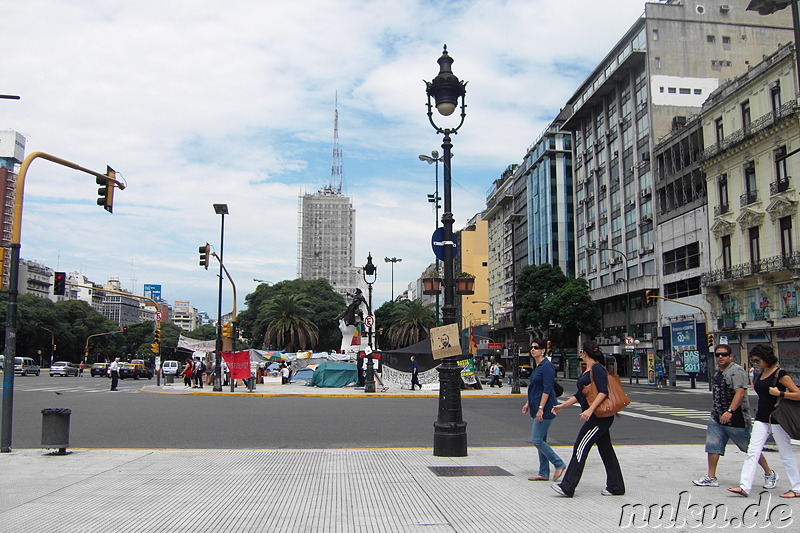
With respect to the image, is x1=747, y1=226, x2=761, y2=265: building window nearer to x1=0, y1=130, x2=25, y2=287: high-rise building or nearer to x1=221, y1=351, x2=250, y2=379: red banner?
x1=221, y1=351, x2=250, y2=379: red banner

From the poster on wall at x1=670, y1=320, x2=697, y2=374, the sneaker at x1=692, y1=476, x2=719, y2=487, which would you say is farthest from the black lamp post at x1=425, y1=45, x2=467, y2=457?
the poster on wall at x1=670, y1=320, x2=697, y2=374

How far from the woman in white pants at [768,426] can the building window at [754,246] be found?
120ft

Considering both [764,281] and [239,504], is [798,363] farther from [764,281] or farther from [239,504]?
[239,504]

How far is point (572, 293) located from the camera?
56406mm

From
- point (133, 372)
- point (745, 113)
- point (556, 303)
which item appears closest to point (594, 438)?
point (745, 113)

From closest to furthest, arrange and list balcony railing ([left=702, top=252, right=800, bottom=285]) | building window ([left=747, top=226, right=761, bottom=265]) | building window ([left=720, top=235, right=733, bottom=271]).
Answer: balcony railing ([left=702, top=252, right=800, bottom=285])
building window ([left=747, top=226, right=761, bottom=265])
building window ([left=720, top=235, right=733, bottom=271])

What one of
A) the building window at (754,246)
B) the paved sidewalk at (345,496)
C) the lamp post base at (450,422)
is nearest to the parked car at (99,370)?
the paved sidewalk at (345,496)

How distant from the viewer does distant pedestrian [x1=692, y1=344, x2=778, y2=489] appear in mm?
7293

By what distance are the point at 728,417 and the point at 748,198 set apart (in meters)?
38.1

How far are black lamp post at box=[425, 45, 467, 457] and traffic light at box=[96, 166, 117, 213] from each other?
25.1 ft

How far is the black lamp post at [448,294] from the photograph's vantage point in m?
9.98

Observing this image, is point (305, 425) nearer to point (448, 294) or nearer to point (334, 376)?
→ point (448, 294)

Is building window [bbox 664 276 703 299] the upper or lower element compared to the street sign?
upper

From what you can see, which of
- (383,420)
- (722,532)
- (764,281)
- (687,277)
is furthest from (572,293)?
(722,532)
